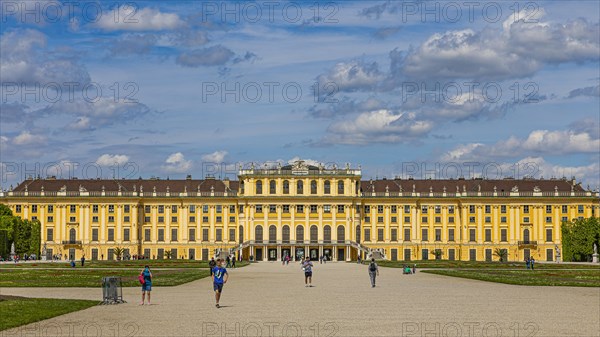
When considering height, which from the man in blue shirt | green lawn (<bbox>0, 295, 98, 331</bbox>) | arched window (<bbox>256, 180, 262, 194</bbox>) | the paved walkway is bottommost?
the paved walkway

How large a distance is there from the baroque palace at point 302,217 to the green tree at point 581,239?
903 cm

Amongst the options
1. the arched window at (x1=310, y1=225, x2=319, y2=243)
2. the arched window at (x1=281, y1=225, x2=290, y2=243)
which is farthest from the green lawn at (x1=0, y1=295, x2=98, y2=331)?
the arched window at (x1=310, y1=225, x2=319, y2=243)

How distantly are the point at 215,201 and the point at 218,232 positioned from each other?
377 centimetres

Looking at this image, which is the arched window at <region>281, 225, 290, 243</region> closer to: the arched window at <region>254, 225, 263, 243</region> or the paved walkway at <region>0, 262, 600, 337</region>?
the arched window at <region>254, 225, 263, 243</region>

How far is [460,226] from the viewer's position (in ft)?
379

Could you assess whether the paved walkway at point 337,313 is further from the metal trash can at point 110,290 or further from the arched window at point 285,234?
the arched window at point 285,234

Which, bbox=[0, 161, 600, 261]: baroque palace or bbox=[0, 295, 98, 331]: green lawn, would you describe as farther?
bbox=[0, 161, 600, 261]: baroque palace

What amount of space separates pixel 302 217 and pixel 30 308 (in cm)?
8775

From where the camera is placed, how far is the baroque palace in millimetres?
113000

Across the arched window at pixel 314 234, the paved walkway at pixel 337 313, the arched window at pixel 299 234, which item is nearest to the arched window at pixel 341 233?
the arched window at pixel 314 234

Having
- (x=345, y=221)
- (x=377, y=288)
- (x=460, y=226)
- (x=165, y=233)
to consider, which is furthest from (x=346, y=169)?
(x=377, y=288)

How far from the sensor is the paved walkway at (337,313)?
22672 millimetres

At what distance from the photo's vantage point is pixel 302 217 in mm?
114500

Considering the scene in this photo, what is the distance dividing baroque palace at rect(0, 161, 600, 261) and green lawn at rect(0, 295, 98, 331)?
267 ft
